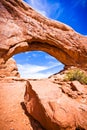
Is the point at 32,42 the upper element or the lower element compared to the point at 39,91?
upper

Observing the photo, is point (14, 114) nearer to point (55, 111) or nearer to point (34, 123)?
point (34, 123)

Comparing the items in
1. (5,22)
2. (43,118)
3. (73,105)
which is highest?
(5,22)

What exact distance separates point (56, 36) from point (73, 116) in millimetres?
13772

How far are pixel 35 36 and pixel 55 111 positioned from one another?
12.8 meters

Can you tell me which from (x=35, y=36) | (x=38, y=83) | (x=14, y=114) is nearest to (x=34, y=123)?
(x=14, y=114)

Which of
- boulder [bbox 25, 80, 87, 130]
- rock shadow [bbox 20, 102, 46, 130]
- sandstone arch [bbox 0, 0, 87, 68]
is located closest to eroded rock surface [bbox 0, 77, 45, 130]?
rock shadow [bbox 20, 102, 46, 130]

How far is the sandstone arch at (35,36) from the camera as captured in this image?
15.9 m

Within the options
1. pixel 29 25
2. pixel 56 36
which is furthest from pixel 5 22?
pixel 56 36

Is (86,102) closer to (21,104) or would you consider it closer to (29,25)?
(21,104)

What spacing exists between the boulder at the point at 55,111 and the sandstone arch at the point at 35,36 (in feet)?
32.8

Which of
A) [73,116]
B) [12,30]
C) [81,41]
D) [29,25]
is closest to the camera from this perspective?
[73,116]

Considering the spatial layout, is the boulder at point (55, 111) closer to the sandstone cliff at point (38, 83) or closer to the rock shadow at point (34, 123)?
the sandstone cliff at point (38, 83)

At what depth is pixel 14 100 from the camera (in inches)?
287

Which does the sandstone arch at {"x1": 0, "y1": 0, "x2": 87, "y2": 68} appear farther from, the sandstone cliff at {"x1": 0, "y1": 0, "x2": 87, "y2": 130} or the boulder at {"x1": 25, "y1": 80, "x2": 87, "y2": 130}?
the boulder at {"x1": 25, "y1": 80, "x2": 87, "y2": 130}
